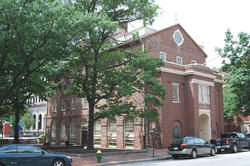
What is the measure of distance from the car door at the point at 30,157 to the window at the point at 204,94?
21.4m

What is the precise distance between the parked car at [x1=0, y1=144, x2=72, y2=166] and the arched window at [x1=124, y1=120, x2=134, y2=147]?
15757 mm

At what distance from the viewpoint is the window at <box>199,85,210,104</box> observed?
30.9 m

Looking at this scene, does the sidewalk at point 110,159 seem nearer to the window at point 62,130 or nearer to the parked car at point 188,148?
the parked car at point 188,148

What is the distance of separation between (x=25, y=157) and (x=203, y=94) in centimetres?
2287

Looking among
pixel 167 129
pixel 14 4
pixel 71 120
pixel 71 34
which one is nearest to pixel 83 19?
pixel 71 34

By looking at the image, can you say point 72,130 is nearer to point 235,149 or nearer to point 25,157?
point 235,149

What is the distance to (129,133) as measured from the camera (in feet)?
96.4

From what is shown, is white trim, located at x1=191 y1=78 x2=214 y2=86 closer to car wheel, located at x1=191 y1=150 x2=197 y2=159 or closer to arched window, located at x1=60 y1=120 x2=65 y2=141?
car wheel, located at x1=191 y1=150 x2=197 y2=159

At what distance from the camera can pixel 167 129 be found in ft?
91.7

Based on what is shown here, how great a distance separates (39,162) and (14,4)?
26.0 ft

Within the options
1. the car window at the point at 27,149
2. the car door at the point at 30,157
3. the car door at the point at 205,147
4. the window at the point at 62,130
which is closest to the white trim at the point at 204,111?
the car door at the point at 205,147

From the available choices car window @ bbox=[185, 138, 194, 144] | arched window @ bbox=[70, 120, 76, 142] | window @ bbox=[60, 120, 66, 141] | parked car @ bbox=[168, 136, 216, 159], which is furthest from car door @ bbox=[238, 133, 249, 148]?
window @ bbox=[60, 120, 66, 141]

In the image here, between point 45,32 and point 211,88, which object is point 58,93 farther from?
point 45,32

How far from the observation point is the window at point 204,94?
30906 mm
